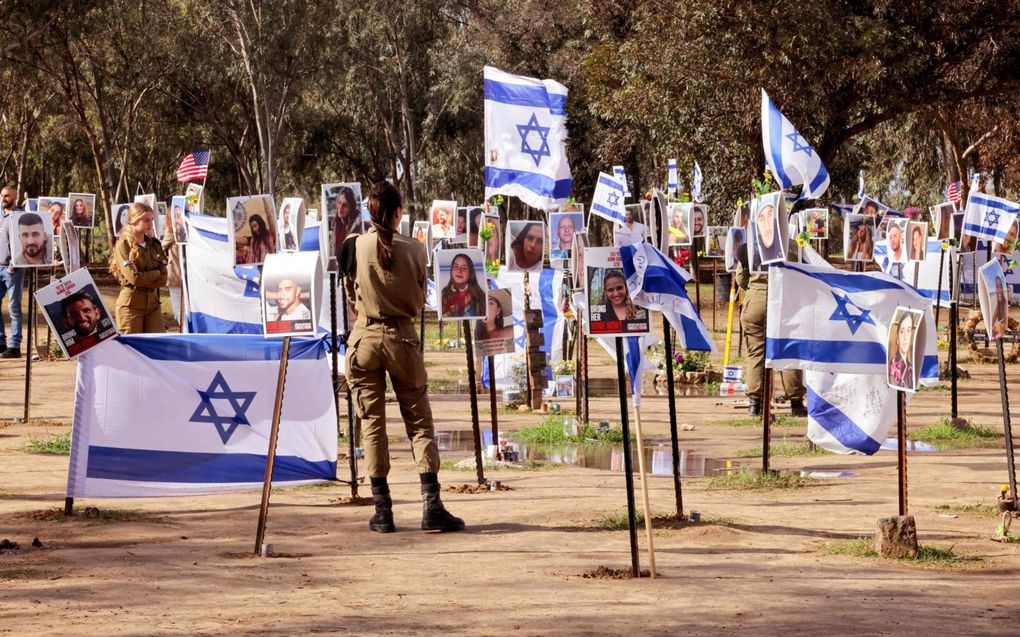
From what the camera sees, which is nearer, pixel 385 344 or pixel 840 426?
pixel 385 344

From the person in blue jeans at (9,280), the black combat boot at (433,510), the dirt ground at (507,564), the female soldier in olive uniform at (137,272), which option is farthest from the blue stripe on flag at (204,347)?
the person in blue jeans at (9,280)

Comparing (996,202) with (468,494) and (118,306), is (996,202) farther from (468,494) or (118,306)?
(118,306)

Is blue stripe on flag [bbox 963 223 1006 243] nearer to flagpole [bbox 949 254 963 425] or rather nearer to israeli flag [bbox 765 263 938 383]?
flagpole [bbox 949 254 963 425]

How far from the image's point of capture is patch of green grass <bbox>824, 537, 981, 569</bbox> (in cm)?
769

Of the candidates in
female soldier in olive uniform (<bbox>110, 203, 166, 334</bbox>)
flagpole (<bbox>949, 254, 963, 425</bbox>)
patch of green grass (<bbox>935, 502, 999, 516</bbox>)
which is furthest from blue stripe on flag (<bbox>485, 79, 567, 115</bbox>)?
patch of green grass (<bbox>935, 502, 999, 516</bbox>)

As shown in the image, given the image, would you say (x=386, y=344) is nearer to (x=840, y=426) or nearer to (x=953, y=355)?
(x=840, y=426)

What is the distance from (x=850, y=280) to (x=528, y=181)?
12.6 feet

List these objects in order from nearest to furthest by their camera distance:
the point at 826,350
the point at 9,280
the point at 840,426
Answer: the point at 826,350, the point at 840,426, the point at 9,280

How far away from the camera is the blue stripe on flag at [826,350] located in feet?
32.6

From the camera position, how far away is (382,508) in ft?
27.7

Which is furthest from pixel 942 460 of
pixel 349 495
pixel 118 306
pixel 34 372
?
pixel 34 372

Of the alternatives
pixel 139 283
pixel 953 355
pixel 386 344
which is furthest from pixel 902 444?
pixel 139 283

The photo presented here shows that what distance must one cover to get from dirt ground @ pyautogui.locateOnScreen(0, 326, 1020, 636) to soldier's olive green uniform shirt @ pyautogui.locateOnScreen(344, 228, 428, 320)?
1.33 metres

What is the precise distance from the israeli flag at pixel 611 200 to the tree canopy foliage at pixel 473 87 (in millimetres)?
7880
